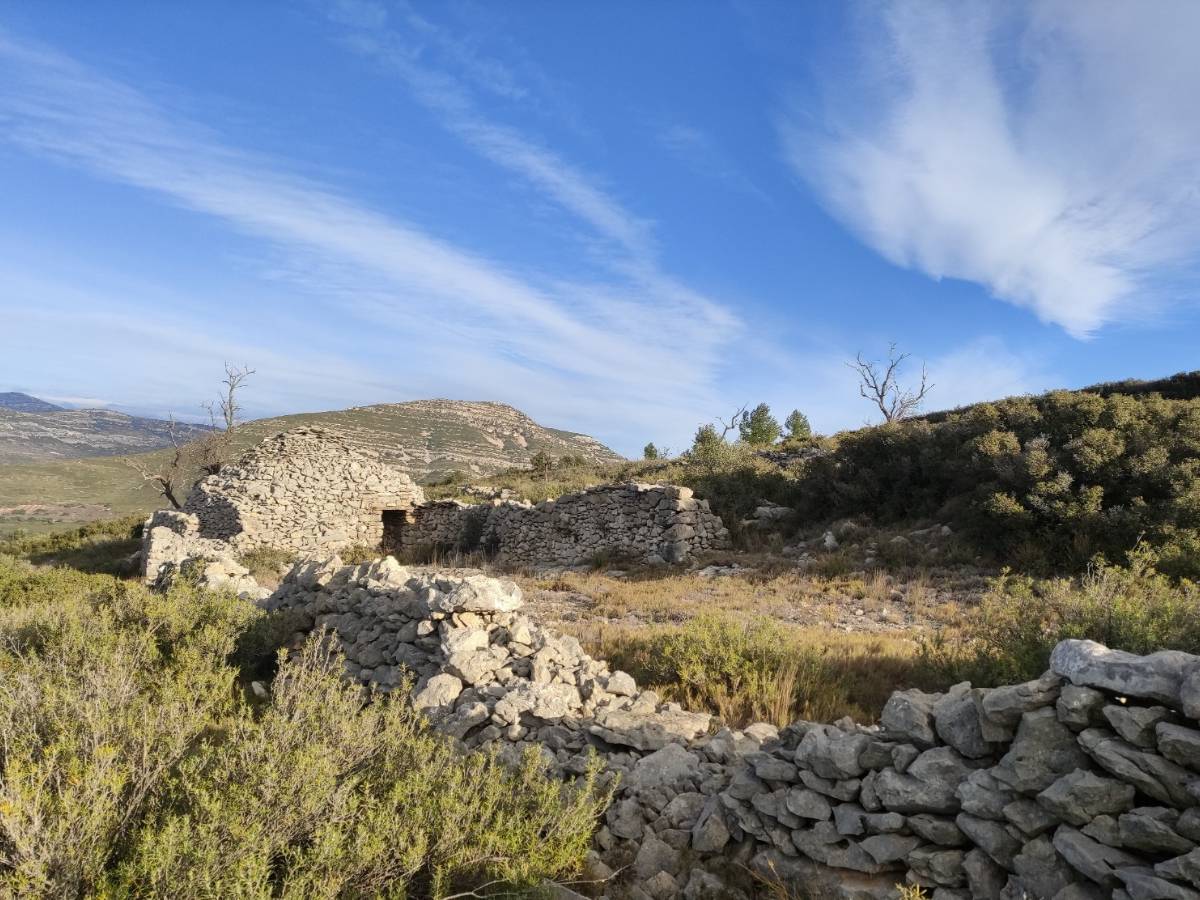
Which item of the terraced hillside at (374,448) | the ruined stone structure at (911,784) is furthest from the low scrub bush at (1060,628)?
Result: the terraced hillside at (374,448)

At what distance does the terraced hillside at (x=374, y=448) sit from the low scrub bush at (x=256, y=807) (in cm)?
4110

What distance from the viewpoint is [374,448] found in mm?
56938

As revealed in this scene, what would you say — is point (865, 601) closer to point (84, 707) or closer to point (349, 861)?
point (349, 861)

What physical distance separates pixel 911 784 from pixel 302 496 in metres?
20.7

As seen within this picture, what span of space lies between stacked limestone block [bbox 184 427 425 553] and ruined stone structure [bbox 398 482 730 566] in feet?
7.11

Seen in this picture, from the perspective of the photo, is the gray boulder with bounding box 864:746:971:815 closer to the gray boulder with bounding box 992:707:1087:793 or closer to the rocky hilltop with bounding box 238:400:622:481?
the gray boulder with bounding box 992:707:1087:793

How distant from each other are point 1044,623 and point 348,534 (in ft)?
65.6

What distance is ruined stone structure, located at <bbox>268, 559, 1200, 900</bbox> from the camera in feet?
9.20

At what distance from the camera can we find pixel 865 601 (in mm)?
10516

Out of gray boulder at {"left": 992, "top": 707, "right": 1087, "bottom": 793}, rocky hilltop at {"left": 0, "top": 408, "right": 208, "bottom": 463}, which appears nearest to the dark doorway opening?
gray boulder at {"left": 992, "top": 707, "right": 1087, "bottom": 793}

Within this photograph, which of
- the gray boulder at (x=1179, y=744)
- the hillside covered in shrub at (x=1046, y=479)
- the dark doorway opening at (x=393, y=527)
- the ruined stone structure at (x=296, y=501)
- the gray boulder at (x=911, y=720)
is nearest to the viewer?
the gray boulder at (x=1179, y=744)

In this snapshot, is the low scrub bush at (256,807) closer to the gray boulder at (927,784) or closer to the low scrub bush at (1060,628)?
the gray boulder at (927,784)

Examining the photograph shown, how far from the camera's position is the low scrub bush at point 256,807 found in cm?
274

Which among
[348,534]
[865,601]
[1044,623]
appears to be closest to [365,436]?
[348,534]
